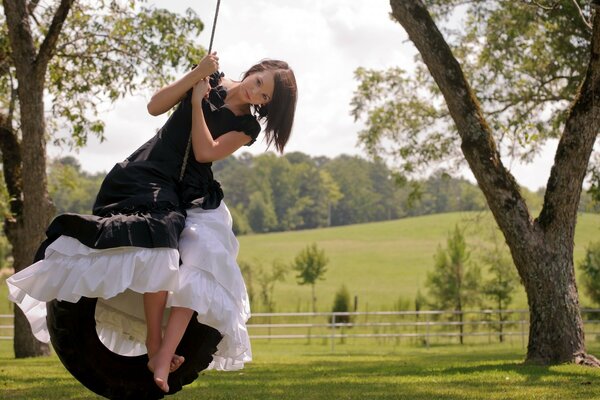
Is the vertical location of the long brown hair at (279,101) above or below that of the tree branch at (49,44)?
below

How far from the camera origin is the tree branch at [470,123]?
1073cm

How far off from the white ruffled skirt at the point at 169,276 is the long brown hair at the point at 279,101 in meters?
0.57

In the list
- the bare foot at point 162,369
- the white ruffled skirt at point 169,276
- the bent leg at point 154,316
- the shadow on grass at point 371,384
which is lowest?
the shadow on grass at point 371,384

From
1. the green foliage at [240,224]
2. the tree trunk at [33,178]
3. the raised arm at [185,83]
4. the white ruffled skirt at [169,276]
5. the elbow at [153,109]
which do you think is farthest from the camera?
the green foliage at [240,224]

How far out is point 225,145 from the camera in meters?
4.58

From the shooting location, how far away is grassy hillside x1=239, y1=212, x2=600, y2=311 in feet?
184

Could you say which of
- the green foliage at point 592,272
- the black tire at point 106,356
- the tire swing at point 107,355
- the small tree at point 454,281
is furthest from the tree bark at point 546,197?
the small tree at point 454,281

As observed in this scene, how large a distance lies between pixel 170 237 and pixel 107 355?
0.87 meters

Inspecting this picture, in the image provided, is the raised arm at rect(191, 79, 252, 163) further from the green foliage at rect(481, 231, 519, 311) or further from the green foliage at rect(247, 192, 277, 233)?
the green foliage at rect(247, 192, 277, 233)

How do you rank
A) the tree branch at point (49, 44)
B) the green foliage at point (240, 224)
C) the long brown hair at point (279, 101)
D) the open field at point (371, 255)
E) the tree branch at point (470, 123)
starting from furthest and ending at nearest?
the green foliage at point (240, 224) → the open field at point (371, 255) → the tree branch at point (49, 44) → the tree branch at point (470, 123) → the long brown hair at point (279, 101)

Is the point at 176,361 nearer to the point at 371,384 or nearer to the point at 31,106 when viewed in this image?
the point at 371,384

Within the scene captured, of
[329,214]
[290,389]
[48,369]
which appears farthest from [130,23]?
[329,214]

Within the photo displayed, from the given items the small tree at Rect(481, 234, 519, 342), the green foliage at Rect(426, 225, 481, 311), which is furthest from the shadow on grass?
the green foliage at Rect(426, 225, 481, 311)

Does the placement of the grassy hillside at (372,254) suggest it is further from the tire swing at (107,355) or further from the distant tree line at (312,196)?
the tire swing at (107,355)
